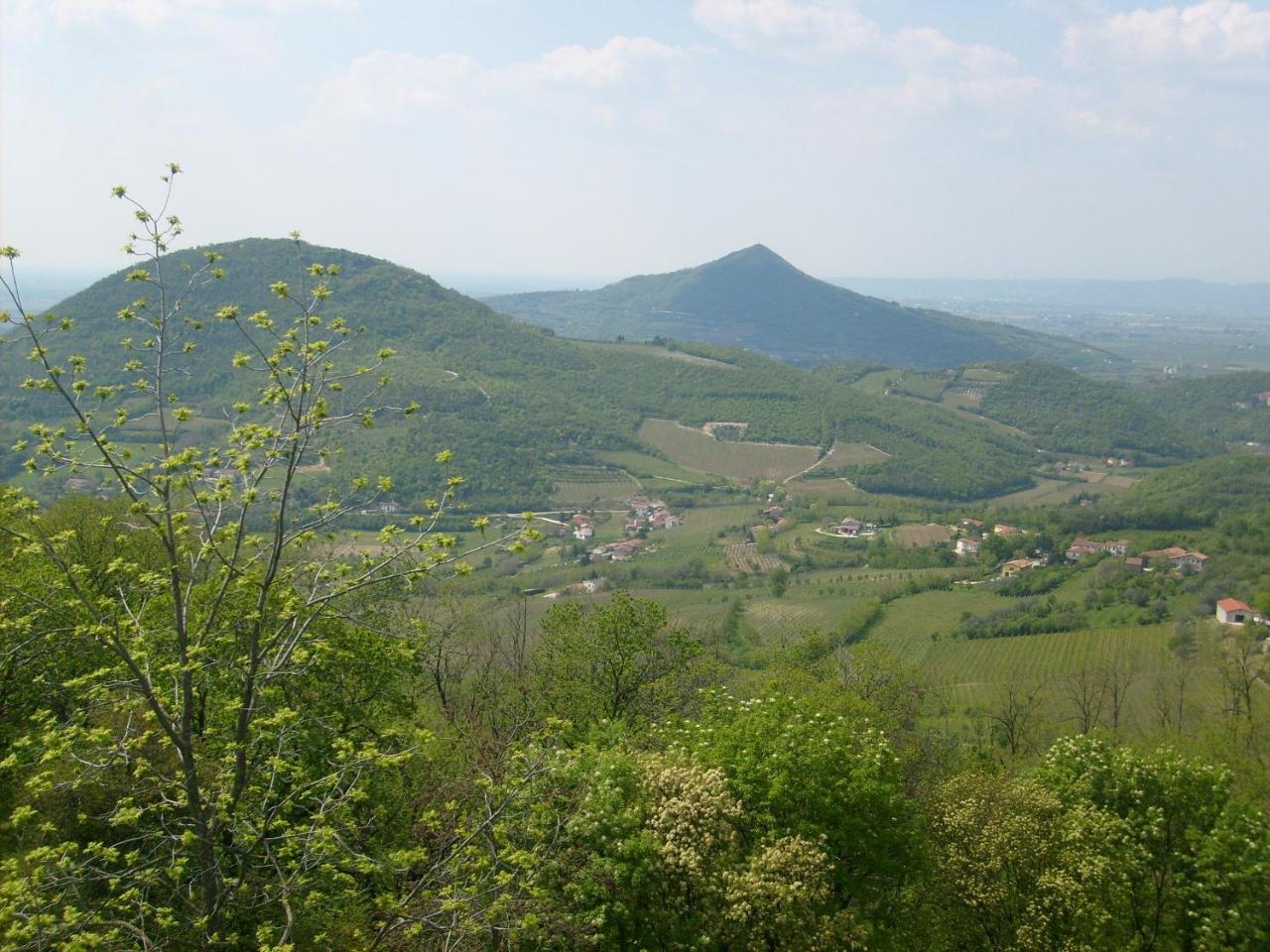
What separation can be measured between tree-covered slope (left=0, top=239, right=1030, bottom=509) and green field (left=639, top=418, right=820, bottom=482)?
11.7 feet

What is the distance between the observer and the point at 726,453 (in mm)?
134125

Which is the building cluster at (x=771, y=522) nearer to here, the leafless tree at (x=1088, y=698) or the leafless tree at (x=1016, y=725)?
the leafless tree at (x=1088, y=698)

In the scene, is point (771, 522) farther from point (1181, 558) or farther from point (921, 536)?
point (1181, 558)

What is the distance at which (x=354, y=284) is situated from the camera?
14362 cm

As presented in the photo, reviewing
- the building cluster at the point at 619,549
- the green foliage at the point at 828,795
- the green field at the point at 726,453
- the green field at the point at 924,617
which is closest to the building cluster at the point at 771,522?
the building cluster at the point at 619,549

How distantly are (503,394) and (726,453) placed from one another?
119 feet

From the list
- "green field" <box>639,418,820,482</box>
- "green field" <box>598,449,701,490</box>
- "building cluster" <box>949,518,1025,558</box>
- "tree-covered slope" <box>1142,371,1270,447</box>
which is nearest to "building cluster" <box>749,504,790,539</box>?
"green field" <box>598,449,701,490</box>

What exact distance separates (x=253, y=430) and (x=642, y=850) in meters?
8.18

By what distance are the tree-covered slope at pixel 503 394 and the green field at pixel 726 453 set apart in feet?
11.7

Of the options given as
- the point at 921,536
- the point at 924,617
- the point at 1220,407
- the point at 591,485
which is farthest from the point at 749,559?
the point at 1220,407

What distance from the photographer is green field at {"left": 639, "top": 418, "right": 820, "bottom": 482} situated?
128 meters

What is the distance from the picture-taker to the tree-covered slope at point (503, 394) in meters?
99.6

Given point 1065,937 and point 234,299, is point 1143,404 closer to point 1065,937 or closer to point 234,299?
point 234,299

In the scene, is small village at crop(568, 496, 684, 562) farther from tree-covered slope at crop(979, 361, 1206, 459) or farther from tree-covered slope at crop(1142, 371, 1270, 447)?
tree-covered slope at crop(1142, 371, 1270, 447)
